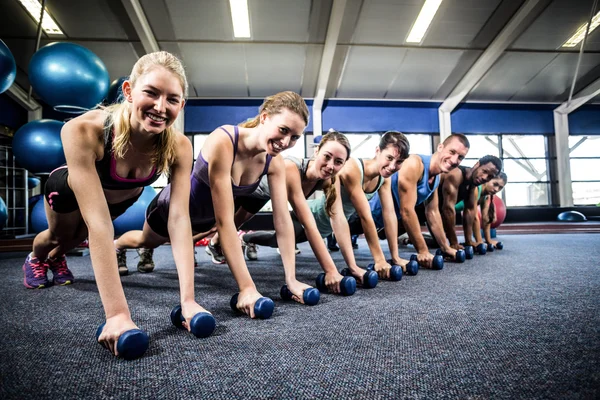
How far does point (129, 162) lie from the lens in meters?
1.29

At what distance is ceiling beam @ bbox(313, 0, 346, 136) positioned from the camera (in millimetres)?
5488

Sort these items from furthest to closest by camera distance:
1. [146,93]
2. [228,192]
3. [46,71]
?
[46,71] → [228,192] → [146,93]

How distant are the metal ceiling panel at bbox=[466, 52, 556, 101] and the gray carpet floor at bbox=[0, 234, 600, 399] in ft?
22.4

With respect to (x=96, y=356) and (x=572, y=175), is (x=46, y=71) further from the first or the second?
(x=572, y=175)

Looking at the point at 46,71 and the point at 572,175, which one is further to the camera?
the point at 572,175

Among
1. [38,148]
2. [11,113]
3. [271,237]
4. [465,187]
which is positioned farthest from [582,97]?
[11,113]

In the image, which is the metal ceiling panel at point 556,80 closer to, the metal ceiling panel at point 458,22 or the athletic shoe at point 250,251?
the metal ceiling panel at point 458,22

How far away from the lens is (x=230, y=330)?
1.09m

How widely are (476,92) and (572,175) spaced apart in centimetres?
337

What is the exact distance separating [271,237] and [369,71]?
556cm

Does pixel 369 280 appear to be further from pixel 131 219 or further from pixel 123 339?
pixel 131 219

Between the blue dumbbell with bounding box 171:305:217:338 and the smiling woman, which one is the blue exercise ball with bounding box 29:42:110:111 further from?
the blue dumbbell with bounding box 171:305:217:338

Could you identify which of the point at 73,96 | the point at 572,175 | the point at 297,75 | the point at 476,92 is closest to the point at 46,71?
the point at 73,96

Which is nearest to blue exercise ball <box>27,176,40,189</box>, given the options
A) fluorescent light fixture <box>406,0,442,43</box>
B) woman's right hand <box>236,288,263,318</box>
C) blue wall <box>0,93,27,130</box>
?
blue wall <box>0,93,27,130</box>
